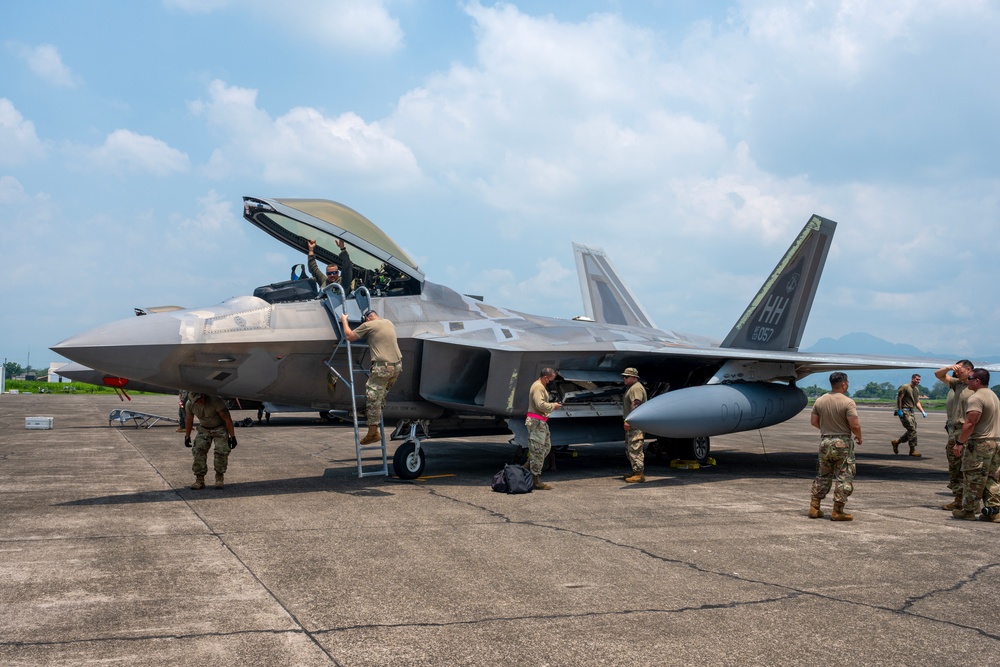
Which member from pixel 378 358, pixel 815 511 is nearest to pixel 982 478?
pixel 815 511

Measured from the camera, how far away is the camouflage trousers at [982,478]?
7.47 m

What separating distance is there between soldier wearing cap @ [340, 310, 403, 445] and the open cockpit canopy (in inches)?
40.7

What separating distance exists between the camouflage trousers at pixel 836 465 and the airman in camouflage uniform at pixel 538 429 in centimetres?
310

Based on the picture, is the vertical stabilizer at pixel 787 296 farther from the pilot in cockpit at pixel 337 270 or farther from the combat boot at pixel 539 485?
the pilot in cockpit at pixel 337 270

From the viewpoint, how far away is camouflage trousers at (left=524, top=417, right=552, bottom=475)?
9.27 m

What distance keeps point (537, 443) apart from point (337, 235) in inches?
135

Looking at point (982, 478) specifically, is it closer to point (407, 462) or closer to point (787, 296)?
point (407, 462)

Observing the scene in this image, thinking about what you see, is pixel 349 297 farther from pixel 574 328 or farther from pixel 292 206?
pixel 574 328

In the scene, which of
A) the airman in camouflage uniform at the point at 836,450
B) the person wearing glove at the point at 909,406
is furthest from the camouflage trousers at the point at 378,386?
the person wearing glove at the point at 909,406

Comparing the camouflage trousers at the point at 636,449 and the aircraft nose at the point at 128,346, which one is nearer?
the aircraft nose at the point at 128,346

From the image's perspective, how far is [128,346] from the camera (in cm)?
751

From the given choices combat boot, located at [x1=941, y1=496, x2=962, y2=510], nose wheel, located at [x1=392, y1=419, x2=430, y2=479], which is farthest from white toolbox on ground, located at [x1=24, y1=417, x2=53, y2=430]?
combat boot, located at [x1=941, y1=496, x2=962, y2=510]

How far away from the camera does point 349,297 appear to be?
9398 millimetres

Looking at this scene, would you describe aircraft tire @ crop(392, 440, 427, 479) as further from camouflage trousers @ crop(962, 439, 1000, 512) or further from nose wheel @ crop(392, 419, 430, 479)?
camouflage trousers @ crop(962, 439, 1000, 512)
